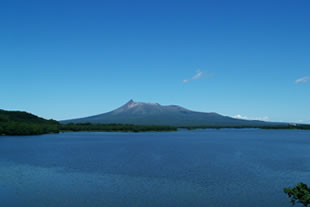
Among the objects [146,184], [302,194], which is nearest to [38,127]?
[146,184]

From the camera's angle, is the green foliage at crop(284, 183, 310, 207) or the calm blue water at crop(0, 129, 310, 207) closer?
the green foliage at crop(284, 183, 310, 207)

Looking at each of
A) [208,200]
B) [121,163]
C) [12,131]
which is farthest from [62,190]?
[12,131]

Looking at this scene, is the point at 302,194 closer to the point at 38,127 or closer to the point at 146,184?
the point at 146,184

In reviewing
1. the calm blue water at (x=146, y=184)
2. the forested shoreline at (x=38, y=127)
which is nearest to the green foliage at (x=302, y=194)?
the calm blue water at (x=146, y=184)

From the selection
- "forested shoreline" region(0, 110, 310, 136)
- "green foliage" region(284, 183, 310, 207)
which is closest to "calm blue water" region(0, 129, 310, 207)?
"green foliage" region(284, 183, 310, 207)

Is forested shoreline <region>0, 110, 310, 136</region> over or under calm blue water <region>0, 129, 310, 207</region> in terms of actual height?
over

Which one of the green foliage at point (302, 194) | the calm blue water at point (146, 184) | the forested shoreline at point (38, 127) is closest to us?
the green foliage at point (302, 194)

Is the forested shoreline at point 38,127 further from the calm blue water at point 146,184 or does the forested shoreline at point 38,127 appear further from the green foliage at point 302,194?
the green foliage at point 302,194

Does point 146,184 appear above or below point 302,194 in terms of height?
below

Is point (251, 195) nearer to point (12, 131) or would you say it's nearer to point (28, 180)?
point (28, 180)

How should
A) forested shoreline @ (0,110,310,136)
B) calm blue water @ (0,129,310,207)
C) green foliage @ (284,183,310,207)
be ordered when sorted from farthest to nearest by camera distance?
1. forested shoreline @ (0,110,310,136)
2. calm blue water @ (0,129,310,207)
3. green foliage @ (284,183,310,207)

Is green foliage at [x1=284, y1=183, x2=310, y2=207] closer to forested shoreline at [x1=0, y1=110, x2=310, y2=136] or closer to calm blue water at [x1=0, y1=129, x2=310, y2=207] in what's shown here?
calm blue water at [x1=0, y1=129, x2=310, y2=207]

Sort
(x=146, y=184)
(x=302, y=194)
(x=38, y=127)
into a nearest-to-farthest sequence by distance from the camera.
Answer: (x=302, y=194), (x=146, y=184), (x=38, y=127)

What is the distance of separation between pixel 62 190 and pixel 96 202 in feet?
10.3
